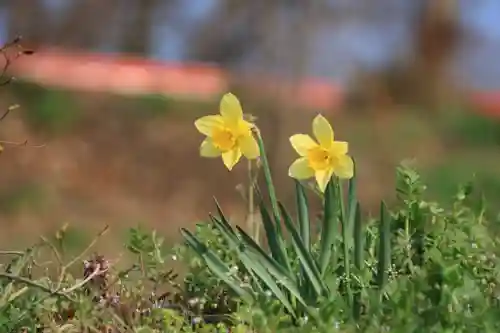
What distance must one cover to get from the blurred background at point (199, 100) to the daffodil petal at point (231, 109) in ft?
20.3

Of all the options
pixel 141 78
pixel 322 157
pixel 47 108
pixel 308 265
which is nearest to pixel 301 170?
pixel 322 157

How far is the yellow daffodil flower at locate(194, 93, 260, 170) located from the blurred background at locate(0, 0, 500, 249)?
614 cm

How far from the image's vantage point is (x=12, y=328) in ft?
4.25

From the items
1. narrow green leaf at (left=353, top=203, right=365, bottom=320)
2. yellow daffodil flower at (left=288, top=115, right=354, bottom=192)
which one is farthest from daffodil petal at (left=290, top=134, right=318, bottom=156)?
narrow green leaf at (left=353, top=203, right=365, bottom=320)

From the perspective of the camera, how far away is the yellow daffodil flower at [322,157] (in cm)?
130

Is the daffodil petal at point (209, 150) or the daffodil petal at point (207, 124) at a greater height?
the daffodil petal at point (207, 124)

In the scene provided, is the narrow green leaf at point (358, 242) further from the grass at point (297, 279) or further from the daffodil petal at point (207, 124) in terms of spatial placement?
the daffodil petal at point (207, 124)

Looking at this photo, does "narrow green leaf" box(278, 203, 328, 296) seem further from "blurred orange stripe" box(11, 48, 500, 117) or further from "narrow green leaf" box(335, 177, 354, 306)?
"blurred orange stripe" box(11, 48, 500, 117)

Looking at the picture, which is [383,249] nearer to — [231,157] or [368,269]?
[368,269]

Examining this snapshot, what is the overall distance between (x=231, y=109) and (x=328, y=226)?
22cm

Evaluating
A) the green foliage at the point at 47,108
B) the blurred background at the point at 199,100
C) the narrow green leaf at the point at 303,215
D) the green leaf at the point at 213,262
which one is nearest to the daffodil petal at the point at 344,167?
the narrow green leaf at the point at 303,215

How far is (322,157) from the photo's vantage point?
1320mm

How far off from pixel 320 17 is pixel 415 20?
3.08 metres

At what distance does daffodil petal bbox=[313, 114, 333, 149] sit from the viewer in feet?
4.29
